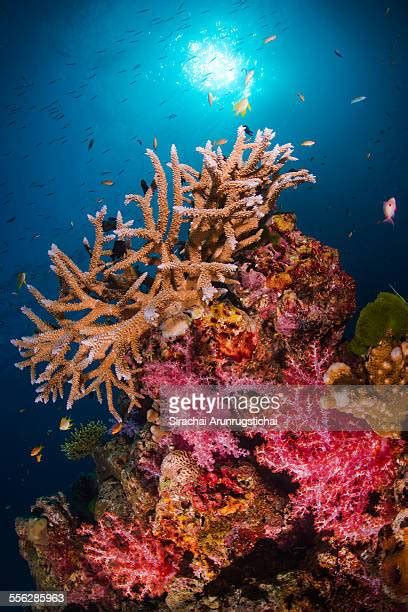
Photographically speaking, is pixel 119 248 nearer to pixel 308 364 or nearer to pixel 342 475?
pixel 308 364

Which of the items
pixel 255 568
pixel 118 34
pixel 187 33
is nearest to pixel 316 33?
pixel 187 33

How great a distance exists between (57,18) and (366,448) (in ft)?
82.2

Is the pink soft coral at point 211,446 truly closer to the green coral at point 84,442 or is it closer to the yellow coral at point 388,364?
the yellow coral at point 388,364

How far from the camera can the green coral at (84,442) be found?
6.81m

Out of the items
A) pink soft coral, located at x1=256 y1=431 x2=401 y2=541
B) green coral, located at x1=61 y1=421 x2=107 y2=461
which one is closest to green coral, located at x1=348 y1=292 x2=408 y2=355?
pink soft coral, located at x1=256 y1=431 x2=401 y2=541

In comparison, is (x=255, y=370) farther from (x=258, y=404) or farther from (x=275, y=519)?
(x=275, y=519)

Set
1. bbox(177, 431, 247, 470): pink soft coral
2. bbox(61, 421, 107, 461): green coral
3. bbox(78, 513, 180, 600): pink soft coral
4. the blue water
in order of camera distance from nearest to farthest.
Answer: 1. bbox(177, 431, 247, 470): pink soft coral
2. bbox(78, 513, 180, 600): pink soft coral
3. bbox(61, 421, 107, 461): green coral
4. the blue water

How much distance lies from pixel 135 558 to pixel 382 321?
3.62 metres

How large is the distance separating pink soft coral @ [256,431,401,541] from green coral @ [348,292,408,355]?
0.91 m

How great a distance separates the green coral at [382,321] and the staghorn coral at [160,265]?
1378 mm

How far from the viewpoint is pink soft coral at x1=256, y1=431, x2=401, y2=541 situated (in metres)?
3.11

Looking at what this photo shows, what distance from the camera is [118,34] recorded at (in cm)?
2467

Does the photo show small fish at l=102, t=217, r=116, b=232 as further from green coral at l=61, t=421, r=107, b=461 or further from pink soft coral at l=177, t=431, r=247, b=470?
green coral at l=61, t=421, r=107, b=461

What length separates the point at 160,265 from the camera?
3.25 m
